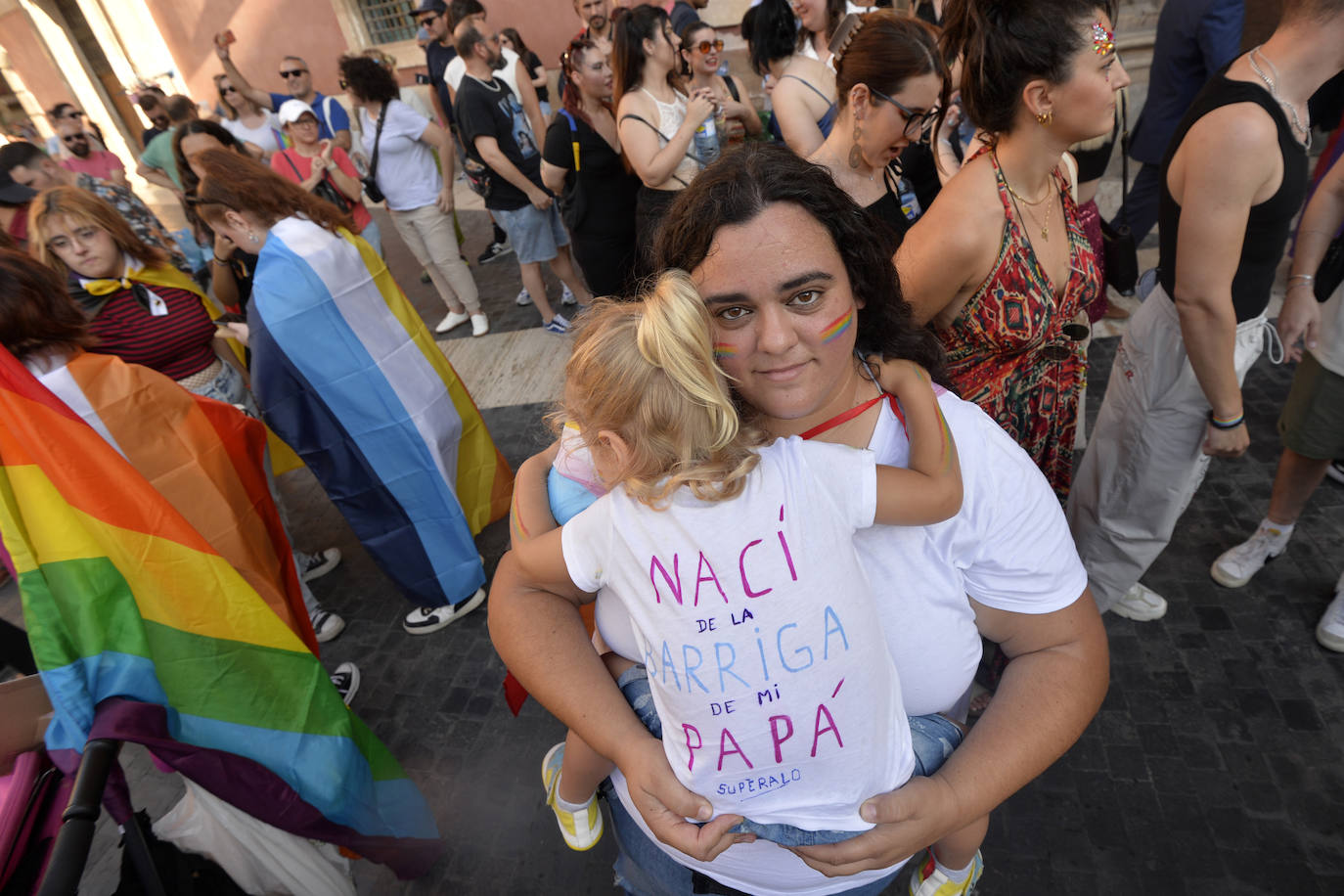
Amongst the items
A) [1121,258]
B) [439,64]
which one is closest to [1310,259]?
[1121,258]

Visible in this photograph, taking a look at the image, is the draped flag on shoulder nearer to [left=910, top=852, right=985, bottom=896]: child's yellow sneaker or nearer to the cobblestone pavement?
the cobblestone pavement

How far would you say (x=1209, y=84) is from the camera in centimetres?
196

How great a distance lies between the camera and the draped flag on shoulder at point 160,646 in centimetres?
177

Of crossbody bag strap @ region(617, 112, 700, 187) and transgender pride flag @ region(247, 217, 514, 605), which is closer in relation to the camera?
transgender pride flag @ region(247, 217, 514, 605)

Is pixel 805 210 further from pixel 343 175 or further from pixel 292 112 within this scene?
pixel 292 112

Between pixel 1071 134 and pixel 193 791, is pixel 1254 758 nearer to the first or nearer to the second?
pixel 1071 134

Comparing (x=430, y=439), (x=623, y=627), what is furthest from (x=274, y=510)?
(x=623, y=627)

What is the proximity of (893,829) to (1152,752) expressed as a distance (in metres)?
1.77

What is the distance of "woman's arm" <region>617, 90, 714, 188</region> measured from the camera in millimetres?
3754

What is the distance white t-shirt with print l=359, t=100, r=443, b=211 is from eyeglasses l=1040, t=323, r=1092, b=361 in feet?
16.5

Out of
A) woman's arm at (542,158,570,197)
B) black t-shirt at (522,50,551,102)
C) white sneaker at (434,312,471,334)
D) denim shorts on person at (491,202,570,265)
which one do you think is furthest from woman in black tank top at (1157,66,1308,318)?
black t-shirt at (522,50,551,102)

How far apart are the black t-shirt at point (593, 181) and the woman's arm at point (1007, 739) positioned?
3.83m

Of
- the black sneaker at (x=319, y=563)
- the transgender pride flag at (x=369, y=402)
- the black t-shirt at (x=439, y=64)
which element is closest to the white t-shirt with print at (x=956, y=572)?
the transgender pride flag at (x=369, y=402)

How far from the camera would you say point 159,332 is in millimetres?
3230
